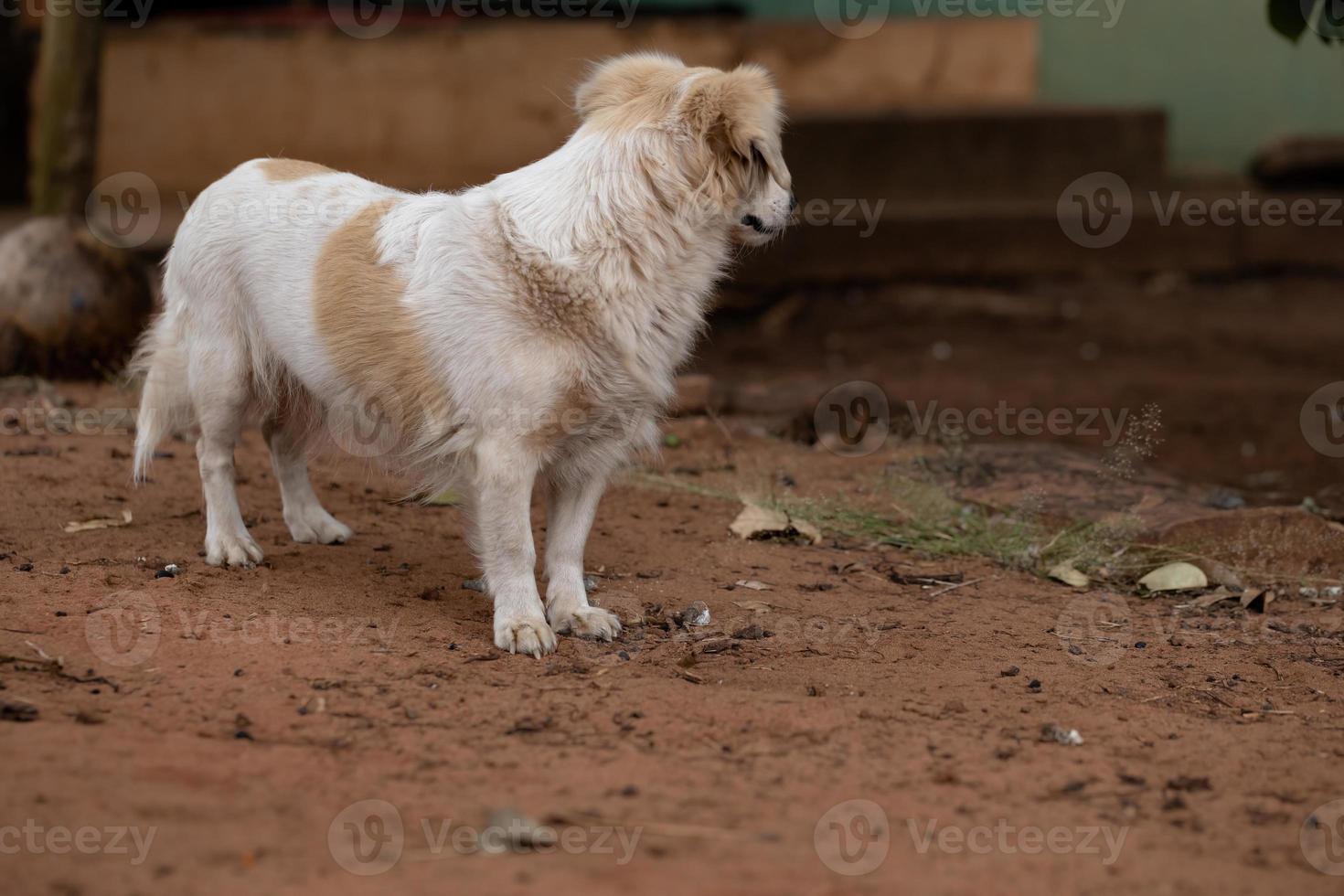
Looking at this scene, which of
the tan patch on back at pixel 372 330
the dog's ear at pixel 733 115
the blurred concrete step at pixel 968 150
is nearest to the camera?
the dog's ear at pixel 733 115

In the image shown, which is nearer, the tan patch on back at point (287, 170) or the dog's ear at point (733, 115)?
the dog's ear at point (733, 115)

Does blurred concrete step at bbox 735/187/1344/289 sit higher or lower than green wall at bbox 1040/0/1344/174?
lower

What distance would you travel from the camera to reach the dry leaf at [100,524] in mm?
4785

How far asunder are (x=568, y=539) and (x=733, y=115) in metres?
1.34

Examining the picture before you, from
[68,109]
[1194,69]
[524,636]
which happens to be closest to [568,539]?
[524,636]

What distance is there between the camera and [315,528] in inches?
197

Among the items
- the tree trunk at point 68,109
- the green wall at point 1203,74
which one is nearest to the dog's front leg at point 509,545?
the tree trunk at point 68,109

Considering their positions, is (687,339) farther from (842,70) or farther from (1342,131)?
(1342,131)

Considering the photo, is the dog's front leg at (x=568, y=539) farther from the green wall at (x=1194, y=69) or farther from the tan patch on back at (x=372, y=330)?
the green wall at (x=1194, y=69)

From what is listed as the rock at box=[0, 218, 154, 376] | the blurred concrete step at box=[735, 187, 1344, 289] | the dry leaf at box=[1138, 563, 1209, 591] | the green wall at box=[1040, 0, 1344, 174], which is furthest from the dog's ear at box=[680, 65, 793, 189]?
the green wall at box=[1040, 0, 1344, 174]

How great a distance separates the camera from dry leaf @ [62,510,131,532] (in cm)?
479

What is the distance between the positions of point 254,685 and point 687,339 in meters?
1.53

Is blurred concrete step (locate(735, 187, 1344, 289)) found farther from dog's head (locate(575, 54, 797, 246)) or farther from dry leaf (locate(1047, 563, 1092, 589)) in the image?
dog's head (locate(575, 54, 797, 246))

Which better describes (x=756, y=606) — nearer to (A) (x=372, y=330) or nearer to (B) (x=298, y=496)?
(A) (x=372, y=330)
